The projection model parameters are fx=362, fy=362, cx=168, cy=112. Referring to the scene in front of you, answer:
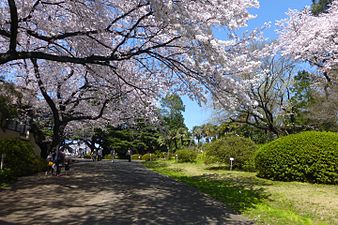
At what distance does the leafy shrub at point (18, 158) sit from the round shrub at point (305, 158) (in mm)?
10079

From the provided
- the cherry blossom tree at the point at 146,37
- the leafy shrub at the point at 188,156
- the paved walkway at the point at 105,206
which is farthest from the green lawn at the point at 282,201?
the leafy shrub at the point at 188,156

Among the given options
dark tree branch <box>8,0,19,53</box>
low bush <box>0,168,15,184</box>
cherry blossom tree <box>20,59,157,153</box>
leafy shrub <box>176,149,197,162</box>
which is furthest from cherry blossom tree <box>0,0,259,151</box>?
leafy shrub <box>176,149,197,162</box>

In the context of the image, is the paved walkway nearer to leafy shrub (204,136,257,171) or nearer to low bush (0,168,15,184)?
low bush (0,168,15,184)

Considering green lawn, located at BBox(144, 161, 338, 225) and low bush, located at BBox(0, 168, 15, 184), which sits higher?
low bush, located at BBox(0, 168, 15, 184)

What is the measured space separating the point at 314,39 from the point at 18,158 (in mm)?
14085

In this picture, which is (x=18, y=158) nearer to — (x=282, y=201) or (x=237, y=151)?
(x=282, y=201)

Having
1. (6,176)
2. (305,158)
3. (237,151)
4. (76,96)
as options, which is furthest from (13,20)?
(237,151)

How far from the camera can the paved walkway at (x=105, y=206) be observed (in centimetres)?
717

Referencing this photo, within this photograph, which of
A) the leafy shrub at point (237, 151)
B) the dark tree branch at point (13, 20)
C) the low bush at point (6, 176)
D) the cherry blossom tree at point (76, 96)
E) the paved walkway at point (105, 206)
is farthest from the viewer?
the leafy shrub at point (237, 151)

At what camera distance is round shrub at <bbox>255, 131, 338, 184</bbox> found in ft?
44.6

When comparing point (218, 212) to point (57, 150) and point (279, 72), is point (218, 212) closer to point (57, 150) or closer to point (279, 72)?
point (57, 150)

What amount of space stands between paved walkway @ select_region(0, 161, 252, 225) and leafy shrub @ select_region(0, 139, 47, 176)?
2.63 m

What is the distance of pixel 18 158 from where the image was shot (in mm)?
14969

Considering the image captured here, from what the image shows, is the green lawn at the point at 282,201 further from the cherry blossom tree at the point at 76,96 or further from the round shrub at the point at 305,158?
the cherry blossom tree at the point at 76,96
